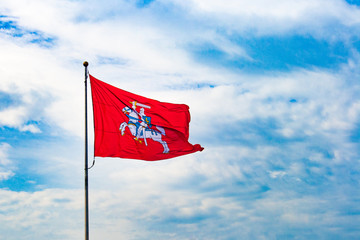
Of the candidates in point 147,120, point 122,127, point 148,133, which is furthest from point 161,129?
point 122,127

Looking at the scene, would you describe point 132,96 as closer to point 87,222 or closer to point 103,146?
point 103,146

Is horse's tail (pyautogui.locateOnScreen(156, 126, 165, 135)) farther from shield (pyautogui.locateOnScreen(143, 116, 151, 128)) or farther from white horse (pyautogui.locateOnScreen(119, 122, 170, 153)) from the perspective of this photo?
shield (pyautogui.locateOnScreen(143, 116, 151, 128))

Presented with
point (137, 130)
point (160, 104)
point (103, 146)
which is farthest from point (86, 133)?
point (160, 104)

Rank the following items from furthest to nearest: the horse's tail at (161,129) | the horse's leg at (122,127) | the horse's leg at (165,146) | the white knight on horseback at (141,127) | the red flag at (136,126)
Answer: the horse's tail at (161,129), the horse's leg at (165,146), the white knight on horseback at (141,127), the horse's leg at (122,127), the red flag at (136,126)

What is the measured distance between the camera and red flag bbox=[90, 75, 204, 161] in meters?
34.8

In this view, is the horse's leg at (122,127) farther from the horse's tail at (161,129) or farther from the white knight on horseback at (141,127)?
the horse's tail at (161,129)

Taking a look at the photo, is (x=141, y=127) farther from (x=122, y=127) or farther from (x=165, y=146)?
(x=165, y=146)

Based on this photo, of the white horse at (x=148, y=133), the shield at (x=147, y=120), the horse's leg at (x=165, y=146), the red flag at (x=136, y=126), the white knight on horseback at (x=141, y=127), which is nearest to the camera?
the red flag at (x=136, y=126)

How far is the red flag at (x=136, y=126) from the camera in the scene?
114 feet

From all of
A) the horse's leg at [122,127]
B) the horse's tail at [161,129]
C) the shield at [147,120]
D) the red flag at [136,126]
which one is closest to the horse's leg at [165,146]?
the red flag at [136,126]

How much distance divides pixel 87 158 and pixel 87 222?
14.1 ft

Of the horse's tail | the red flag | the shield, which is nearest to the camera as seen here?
the red flag

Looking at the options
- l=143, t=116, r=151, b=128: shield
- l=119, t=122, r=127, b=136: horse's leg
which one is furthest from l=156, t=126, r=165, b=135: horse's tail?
l=119, t=122, r=127, b=136: horse's leg

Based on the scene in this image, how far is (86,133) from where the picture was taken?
111 feet
